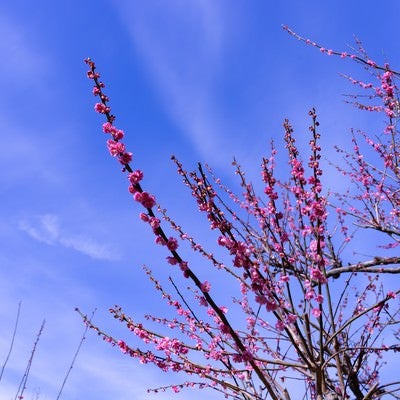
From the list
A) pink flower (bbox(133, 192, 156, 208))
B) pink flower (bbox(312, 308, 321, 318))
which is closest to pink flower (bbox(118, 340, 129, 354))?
pink flower (bbox(312, 308, 321, 318))

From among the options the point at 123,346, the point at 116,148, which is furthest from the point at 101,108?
the point at 123,346

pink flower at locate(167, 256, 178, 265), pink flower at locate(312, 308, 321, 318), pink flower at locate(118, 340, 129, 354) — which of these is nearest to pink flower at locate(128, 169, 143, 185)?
pink flower at locate(167, 256, 178, 265)

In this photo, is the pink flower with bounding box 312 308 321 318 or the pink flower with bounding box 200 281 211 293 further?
the pink flower with bounding box 312 308 321 318

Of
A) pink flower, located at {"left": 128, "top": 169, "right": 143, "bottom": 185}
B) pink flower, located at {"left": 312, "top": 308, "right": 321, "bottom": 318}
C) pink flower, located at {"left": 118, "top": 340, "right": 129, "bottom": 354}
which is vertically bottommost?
pink flower, located at {"left": 118, "top": 340, "right": 129, "bottom": 354}

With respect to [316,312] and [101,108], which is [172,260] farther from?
[316,312]

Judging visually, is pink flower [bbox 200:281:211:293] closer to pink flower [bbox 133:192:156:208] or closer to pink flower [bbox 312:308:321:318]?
pink flower [bbox 133:192:156:208]

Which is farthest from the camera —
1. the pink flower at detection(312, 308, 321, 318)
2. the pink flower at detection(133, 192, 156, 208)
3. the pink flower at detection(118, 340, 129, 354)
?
the pink flower at detection(118, 340, 129, 354)

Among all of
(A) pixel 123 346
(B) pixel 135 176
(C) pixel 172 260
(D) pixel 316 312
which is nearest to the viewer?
(B) pixel 135 176

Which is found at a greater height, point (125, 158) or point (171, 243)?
point (125, 158)

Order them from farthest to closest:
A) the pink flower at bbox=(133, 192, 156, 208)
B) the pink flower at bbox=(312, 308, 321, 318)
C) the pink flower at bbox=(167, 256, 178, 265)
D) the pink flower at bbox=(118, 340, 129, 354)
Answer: the pink flower at bbox=(118, 340, 129, 354) < the pink flower at bbox=(312, 308, 321, 318) < the pink flower at bbox=(167, 256, 178, 265) < the pink flower at bbox=(133, 192, 156, 208)

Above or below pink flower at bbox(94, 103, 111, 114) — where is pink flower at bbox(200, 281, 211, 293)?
below

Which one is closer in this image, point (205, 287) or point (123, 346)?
point (205, 287)

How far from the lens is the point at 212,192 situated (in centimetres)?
353

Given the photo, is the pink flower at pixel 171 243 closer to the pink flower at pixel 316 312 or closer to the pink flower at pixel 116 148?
the pink flower at pixel 116 148
